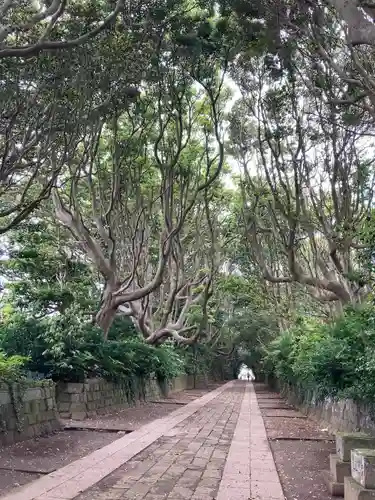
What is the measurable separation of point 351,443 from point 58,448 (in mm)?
4578

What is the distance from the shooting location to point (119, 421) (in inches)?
459

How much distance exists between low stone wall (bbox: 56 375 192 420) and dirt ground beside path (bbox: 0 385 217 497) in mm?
312

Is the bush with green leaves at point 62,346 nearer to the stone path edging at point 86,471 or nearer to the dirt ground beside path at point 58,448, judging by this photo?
the dirt ground beside path at point 58,448

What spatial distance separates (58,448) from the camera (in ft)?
25.7

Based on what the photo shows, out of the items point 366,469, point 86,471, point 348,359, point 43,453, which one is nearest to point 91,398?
point 43,453

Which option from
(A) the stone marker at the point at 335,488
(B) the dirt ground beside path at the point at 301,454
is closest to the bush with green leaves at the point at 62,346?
(B) the dirt ground beside path at the point at 301,454

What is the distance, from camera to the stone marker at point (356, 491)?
4109 millimetres

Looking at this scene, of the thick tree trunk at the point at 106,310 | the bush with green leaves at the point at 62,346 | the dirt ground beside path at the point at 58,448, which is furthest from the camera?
the thick tree trunk at the point at 106,310

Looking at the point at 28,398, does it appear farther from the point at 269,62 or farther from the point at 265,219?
the point at 265,219

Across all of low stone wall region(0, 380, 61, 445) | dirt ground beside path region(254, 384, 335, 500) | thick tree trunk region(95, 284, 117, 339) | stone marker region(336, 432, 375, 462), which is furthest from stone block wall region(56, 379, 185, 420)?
stone marker region(336, 432, 375, 462)

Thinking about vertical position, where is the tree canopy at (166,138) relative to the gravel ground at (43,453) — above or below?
above

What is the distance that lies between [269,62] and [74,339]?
23.7 feet

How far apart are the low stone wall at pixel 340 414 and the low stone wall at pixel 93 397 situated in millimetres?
5221

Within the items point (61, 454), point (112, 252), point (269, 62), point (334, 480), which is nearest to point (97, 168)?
point (112, 252)
